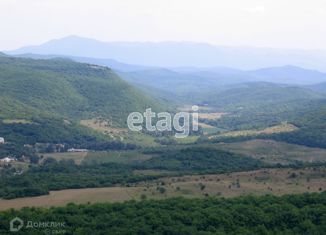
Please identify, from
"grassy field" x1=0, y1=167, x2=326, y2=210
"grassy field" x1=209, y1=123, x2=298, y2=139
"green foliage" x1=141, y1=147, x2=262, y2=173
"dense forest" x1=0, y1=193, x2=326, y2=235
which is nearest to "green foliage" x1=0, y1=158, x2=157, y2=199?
"grassy field" x1=0, y1=167, x2=326, y2=210

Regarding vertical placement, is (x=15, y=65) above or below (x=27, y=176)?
above

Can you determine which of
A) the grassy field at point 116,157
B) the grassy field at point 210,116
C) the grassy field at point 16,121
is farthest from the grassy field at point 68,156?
the grassy field at point 210,116

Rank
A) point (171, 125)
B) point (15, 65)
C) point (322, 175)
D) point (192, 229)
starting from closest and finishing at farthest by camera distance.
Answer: point (192, 229), point (322, 175), point (171, 125), point (15, 65)

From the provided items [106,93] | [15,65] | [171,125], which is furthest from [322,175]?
[15,65]

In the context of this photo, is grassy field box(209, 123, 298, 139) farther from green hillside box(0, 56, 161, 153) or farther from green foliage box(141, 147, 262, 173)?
green foliage box(141, 147, 262, 173)

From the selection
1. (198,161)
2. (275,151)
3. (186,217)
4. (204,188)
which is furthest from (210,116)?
(186,217)

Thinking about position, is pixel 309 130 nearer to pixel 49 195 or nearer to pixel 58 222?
pixel 49 195

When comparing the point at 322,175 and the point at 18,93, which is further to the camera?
the point at 18,93
